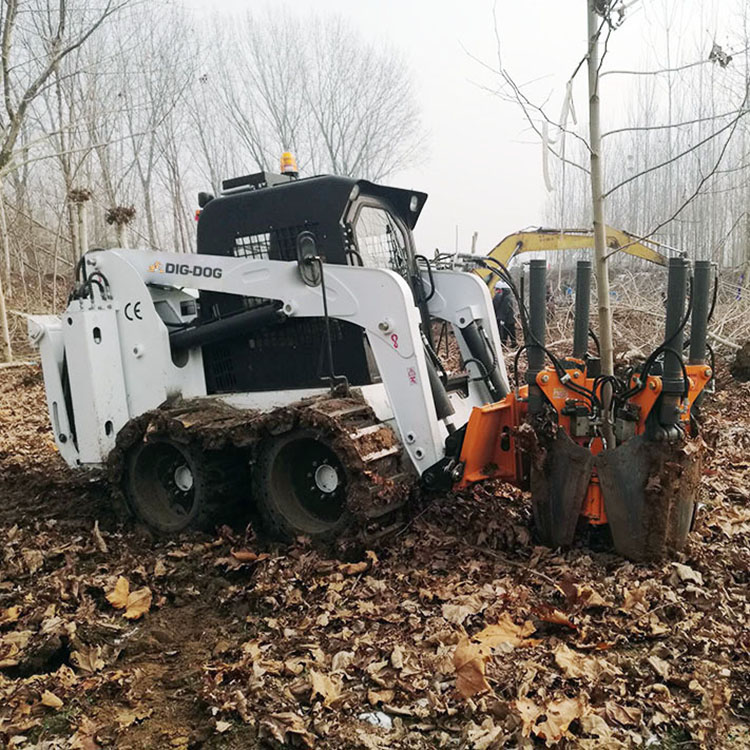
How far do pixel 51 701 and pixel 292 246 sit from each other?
307cm

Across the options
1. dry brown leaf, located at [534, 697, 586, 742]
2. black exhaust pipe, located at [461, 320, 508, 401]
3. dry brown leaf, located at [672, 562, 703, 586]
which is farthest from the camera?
black exhaust pipe, located at [461, 320, 508, 401]

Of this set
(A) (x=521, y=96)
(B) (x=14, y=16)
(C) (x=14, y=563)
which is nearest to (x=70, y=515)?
(C) (x=14, y=563)

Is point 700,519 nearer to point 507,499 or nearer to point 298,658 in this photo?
point 507,499

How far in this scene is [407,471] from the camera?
4.51 meters

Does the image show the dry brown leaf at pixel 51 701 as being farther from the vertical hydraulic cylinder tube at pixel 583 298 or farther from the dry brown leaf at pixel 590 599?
the vertical hydraulic cylinder tube at pixel 583 298

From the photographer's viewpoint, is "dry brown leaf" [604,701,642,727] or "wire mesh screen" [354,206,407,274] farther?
"wire mesh screen" [354,206,407,274]

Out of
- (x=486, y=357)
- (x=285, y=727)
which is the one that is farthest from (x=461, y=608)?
(x=486, y=357)

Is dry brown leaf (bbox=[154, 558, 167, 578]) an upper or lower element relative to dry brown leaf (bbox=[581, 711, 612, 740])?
upper

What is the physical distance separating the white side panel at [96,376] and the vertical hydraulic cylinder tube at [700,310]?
3918mm

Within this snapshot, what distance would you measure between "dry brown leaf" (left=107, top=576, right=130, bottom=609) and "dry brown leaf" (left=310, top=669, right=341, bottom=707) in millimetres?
1481

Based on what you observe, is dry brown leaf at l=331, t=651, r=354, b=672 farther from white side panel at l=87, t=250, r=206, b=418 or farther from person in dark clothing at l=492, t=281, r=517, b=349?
person in dark clothing at l=492, t=281, r=517, b=349

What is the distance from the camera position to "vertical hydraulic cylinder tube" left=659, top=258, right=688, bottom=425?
3.81 m

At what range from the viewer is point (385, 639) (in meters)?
3.43

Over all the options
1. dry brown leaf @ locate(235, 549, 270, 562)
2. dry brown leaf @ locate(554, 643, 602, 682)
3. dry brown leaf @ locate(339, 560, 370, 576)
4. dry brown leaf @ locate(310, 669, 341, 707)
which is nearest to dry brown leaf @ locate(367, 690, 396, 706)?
dry brown leaf @ locate(310, 669, 341, 707)
